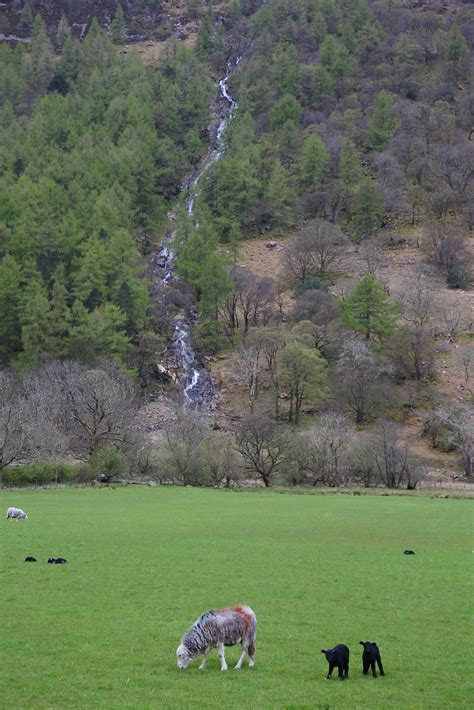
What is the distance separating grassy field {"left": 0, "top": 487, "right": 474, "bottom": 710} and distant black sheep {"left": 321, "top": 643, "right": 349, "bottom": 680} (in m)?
0.21

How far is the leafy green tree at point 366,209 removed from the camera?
11675 centimetres

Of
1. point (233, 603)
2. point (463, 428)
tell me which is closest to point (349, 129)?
point (463, 428)

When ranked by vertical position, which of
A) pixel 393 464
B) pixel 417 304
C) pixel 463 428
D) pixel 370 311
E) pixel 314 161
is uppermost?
pixel 314 161

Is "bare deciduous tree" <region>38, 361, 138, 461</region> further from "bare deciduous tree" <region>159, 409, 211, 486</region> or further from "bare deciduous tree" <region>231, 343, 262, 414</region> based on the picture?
"bare deciduous tree" <region>231, 343, 262, 414</region>

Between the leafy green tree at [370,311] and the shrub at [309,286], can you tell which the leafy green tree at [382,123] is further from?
the leafy green tree at [370,311]

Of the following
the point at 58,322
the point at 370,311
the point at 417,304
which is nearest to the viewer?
the point at 58,322

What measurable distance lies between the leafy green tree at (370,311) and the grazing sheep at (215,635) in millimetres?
75824

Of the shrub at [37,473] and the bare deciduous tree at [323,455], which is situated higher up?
the bare deciduous tree at [323,455]

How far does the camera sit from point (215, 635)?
13.5 metres

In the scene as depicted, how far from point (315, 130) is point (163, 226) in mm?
36860

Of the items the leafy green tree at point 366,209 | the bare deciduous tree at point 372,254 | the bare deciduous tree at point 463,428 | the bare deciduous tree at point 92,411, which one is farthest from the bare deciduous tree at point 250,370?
the leafy green tree at point 366,209

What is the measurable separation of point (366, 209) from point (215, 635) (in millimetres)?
110222

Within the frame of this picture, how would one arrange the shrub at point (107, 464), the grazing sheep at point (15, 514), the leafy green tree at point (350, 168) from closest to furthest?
the grazing sheep at point (15, 514)
the shrub at point (107, 464)
the leafy green tree at point (350, 168)

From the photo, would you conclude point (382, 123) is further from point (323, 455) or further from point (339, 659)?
point (339, 659)
